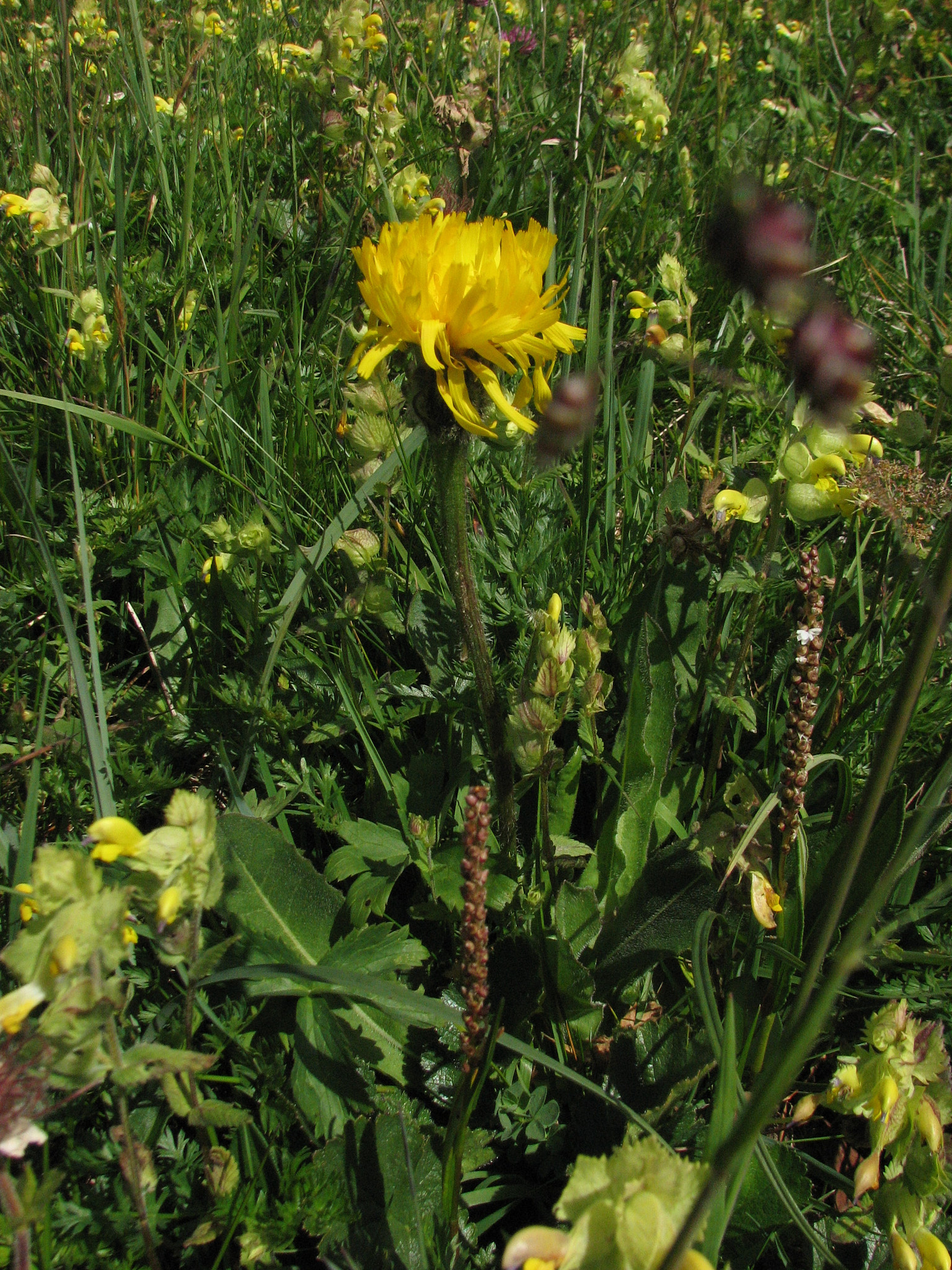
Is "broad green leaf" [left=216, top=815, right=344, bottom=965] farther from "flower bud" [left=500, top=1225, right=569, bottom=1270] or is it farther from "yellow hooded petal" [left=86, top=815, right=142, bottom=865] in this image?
"flower bud" [left=500, top=1225, right=569, bottom=1270]

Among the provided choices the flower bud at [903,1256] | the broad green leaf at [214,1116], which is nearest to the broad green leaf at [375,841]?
the broad green leaf at [214,1116]

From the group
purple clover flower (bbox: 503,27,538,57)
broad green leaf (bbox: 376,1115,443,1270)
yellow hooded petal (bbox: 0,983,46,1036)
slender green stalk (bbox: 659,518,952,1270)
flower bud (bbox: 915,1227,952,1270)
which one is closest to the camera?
slender green stalk (bbox: 659,518,952,1270)

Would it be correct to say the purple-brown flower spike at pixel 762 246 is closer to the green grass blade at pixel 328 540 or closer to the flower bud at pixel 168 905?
the green grass blade at pixel 328 540

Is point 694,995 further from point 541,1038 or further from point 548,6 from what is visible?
point 548,6

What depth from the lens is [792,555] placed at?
232 centimetres

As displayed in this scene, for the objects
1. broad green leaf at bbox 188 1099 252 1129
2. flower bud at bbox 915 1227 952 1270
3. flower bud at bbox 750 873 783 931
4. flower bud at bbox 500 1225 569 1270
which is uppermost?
flower bud at bbox 500 1225 569 1270

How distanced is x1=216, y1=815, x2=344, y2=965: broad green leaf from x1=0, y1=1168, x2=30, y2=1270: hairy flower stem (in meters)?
0.69

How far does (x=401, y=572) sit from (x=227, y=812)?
0.85m

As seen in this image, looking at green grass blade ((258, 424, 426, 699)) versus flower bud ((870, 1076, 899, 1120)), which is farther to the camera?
Result: green grass blade ((258, 424, 426, 699))

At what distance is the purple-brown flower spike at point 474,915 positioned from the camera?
0.99 m

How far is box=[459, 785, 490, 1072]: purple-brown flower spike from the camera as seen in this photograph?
0.99 m

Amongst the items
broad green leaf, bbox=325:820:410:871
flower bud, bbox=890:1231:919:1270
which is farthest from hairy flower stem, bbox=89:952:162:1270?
flower bud, bbox=890:1231:919:1270

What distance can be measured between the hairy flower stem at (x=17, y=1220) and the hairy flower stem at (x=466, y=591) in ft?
3.16

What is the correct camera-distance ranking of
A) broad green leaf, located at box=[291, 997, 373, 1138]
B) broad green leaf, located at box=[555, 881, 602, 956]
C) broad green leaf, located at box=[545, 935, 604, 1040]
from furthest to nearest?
1. broad green leaf, located at box=[555, 881, 602, 956]
2. broad green leaf, located at box=[545, 935, 604, 1040]
3. broad green leaf, located at box=[291, 997, 373, 1138]
